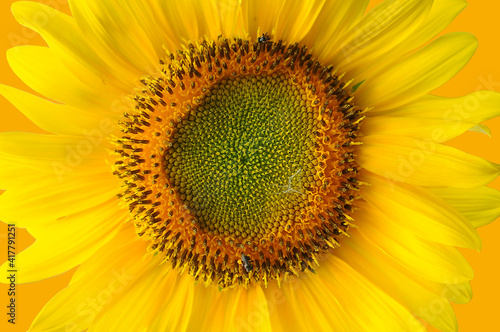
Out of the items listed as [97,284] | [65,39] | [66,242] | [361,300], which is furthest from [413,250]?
[65,39]

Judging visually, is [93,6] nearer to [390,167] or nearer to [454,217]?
[390,167]

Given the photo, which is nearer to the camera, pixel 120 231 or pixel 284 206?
pixel 284 206

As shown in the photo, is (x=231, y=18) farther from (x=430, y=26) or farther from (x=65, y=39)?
(x=430, y=26)

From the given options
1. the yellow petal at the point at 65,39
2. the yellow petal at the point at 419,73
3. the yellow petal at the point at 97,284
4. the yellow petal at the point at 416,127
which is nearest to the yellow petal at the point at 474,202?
the yellow petal at the point at 416,127

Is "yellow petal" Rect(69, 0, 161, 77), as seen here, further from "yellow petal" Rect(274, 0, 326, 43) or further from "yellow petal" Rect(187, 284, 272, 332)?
"yellow petal" Rect(187, 284, 272, 332)

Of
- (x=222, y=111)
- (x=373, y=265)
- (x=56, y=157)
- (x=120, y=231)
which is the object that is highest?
(x=56, y=157)

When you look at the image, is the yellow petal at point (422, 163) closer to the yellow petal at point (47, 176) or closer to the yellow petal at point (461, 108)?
the yellow petal at point (461, 108)

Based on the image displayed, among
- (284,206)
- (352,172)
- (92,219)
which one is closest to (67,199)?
(92,219)

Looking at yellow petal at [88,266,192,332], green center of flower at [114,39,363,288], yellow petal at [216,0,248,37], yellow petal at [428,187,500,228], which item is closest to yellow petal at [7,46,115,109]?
green center of flower at [114,39,363,288]
